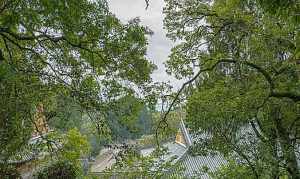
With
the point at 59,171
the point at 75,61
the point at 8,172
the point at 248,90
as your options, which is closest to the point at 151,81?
the point at 75,61

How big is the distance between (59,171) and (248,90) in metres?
7.64

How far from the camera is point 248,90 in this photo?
791 cm

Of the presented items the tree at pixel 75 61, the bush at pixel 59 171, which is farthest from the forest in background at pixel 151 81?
the bush at pixel 59 171

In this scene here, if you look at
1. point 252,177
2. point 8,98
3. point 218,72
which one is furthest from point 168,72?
point 8,98

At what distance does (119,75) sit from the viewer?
22.5 feet

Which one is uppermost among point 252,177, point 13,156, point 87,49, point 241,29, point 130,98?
point 241,29

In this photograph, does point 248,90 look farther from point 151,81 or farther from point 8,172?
point 8,172

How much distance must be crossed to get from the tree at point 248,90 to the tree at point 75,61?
67.5 inches

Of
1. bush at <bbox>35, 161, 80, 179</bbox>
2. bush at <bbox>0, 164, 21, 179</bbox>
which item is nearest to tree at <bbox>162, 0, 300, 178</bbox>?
bush at <bbox>0, 164, 21, 179</bbox>

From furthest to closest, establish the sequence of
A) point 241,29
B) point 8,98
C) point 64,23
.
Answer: point 241,29, point 8,98, point 64,23

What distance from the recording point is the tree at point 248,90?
779 centimetres

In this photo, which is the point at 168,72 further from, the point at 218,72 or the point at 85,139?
the point at 85,139

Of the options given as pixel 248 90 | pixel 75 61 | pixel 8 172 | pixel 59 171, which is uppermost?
pixel 75 61

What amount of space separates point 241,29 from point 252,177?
3.15 m
